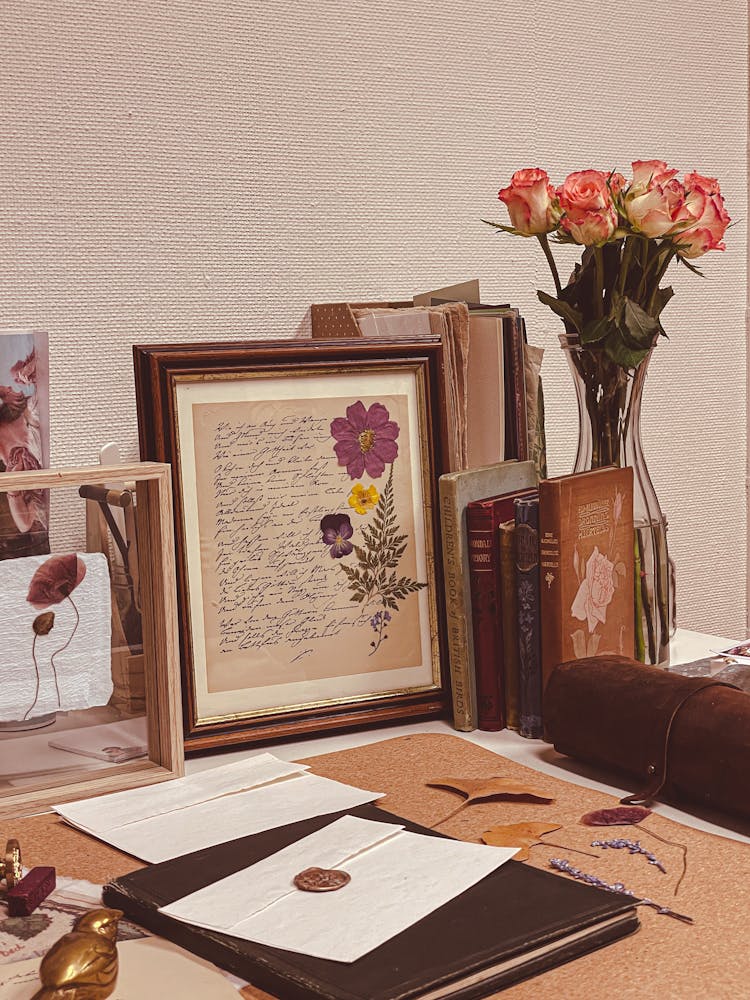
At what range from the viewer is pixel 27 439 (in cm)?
91

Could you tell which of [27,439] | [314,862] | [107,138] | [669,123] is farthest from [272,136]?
[314,862]

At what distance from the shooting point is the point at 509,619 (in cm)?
98

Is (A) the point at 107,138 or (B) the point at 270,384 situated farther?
(A) the point at 107,138

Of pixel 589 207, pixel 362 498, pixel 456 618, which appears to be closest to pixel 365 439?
pixel 362 498

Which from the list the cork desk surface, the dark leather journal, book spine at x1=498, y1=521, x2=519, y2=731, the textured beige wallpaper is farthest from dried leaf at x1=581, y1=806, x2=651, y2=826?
the textured beige wallpaper

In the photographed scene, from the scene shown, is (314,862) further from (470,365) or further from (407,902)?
(470,365)

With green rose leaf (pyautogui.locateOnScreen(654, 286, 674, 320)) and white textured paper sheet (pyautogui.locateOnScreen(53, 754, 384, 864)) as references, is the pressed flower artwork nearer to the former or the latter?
white textured paper sheet (pyautogui.locateOnScreen(53, 754, 384, 864))

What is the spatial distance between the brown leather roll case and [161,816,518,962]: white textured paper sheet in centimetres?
16

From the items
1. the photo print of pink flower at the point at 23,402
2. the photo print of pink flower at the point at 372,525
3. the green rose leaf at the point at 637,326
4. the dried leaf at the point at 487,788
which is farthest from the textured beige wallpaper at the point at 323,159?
the dried leaf at the point at 487,788

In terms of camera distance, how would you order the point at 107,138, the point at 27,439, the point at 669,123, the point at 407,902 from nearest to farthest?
the point at 407,902 < the point at 27,439 < the point at 107,138 < the point at 669,123

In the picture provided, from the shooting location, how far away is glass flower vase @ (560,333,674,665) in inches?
41.4

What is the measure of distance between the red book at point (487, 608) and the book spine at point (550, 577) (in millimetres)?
46

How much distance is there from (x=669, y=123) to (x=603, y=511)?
0.82 m

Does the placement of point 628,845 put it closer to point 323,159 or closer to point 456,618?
point 456,618
